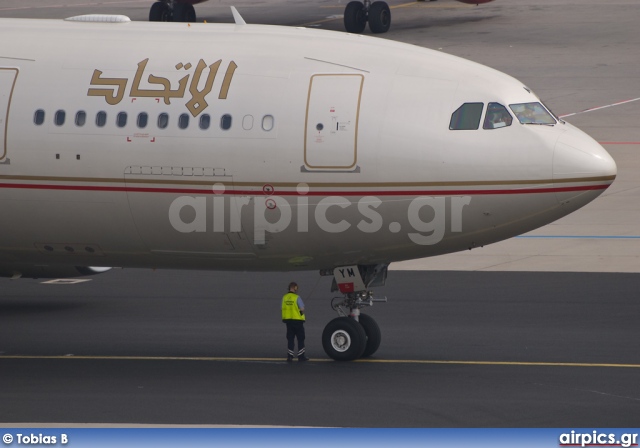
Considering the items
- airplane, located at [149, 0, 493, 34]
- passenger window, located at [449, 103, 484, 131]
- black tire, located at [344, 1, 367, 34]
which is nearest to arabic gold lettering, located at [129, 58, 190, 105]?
passenger window, located at [449, 103, 484, 131]

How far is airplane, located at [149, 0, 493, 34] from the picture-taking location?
60812 mm

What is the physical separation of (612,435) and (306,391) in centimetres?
511

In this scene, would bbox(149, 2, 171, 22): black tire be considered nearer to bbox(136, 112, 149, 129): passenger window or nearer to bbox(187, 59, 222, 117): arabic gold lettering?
bbox(187, 59, 222, 117): arabic gold lettering

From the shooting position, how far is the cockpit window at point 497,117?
2017 centimetres

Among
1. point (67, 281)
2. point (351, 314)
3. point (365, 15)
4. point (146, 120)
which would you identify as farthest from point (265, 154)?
point (365, 15)

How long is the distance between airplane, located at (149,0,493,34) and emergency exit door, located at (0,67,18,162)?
3998cm

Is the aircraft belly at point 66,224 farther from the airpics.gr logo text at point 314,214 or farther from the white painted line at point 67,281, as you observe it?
the white painted line at point 67,281

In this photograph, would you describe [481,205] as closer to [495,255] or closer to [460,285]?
[460,285]

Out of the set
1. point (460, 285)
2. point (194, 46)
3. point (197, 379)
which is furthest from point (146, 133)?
point (460, 285)

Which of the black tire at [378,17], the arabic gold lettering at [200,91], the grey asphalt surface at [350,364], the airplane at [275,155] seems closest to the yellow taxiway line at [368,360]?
the grey asphalt surface at [350,364]

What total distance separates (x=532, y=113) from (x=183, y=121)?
558 cm

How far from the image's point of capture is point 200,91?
20828 millimetres

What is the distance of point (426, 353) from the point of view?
22734mm

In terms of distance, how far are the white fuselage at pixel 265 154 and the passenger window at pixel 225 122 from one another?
→ 23mm
